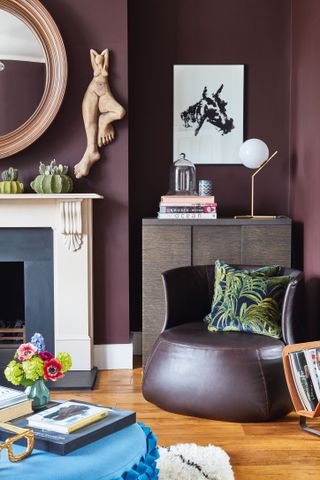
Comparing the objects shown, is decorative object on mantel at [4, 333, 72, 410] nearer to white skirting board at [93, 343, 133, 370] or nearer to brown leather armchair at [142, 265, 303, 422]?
brown leather armchair at [142, 265, 303, 422]

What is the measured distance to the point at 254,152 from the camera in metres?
3.99

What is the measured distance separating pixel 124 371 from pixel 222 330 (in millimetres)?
923

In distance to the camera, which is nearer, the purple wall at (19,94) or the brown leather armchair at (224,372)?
the brown leather armchair at (224,372)

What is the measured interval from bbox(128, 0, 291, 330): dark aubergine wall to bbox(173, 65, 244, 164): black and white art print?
6 cm

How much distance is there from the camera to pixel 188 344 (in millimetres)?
3137

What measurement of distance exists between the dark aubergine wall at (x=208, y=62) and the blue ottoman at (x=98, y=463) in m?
2.57

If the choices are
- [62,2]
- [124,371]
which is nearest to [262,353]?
[124,371]

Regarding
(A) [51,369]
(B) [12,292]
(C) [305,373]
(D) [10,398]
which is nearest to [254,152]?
(C) [305,373]

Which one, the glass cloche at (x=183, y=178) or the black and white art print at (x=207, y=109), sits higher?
the black and white art print at (x=207, y=109)

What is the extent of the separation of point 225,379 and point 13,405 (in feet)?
4.36

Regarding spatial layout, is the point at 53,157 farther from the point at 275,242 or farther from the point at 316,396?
the point at 316,396

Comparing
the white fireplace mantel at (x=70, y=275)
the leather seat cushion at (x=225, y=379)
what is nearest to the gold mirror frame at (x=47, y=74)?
the white fireplace mantel at (x=70, y=275)

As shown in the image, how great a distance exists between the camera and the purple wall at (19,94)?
12.7 feet

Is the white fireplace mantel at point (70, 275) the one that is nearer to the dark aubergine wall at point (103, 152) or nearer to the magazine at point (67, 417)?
the dark aubergine wall at point (103, 152)
